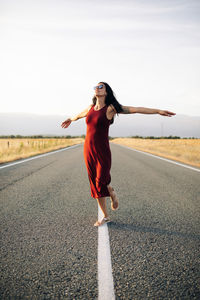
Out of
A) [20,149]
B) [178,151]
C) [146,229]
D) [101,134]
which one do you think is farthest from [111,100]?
[20,149]

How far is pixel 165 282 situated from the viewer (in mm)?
2023

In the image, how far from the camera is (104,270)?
86.5 inches

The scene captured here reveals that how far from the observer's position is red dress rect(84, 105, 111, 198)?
318 cm

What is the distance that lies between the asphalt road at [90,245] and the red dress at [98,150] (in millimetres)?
603

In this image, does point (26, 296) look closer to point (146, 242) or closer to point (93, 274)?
point (93, 274)

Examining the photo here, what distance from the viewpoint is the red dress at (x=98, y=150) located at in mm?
3182

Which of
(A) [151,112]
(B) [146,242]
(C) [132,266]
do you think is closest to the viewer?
(C) [132,266]

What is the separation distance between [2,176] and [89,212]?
4298 millimetres

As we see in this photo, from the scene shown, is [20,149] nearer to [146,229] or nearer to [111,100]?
[111,100]

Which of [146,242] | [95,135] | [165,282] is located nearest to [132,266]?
[165,282]

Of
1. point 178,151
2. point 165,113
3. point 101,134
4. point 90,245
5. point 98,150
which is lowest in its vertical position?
point 90,245

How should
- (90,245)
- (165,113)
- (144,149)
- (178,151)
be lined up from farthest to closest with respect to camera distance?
(144,149) → (178,151) → (165,113) → (90,245)

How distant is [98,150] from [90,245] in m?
1.21

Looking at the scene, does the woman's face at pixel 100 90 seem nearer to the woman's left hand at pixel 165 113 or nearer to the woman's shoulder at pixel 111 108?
the woman's shoulder at pixel 111 108
